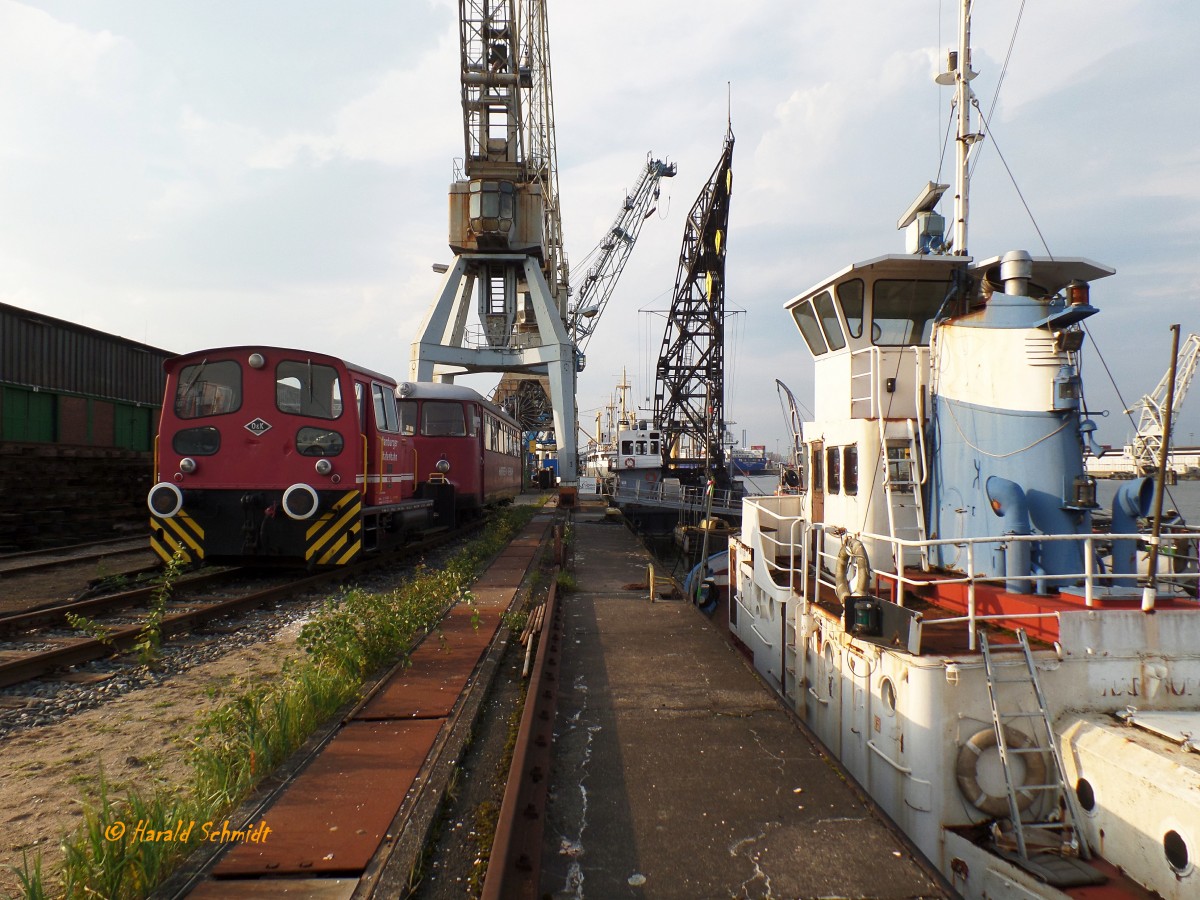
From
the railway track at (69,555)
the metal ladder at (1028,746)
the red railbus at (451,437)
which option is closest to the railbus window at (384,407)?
the red railbus at (451,437)

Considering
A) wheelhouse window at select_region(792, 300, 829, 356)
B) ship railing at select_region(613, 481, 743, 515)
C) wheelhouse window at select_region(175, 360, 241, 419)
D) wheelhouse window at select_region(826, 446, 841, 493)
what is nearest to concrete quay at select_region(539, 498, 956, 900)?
wheelhouse window at select_region(826, 446, 841, 493)

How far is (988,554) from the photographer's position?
559cm

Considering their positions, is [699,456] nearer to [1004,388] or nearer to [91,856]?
[1004,388]

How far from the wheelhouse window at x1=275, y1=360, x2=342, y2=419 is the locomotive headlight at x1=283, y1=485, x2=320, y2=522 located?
3.60ft

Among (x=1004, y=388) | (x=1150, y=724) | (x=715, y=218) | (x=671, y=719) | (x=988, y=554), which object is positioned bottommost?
(x=671, y=719)

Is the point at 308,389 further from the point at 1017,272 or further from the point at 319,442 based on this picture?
the point at 1017,272

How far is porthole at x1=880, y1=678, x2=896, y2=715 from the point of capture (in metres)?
4.52

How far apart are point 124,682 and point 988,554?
22.6 ft

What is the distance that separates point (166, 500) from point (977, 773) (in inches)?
365

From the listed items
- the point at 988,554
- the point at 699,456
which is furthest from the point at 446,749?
the point at 699,456

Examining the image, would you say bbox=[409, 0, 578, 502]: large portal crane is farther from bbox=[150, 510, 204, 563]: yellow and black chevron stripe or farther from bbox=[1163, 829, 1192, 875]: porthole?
bbox=[1163, 829, 1192, 875]: porthole

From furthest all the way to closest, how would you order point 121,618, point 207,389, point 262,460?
point 207,389 < point 262,460 < point 121,618

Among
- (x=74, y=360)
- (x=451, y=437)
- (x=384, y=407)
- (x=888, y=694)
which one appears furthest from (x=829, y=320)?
(x=74, y=360)

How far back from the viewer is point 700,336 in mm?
33562
